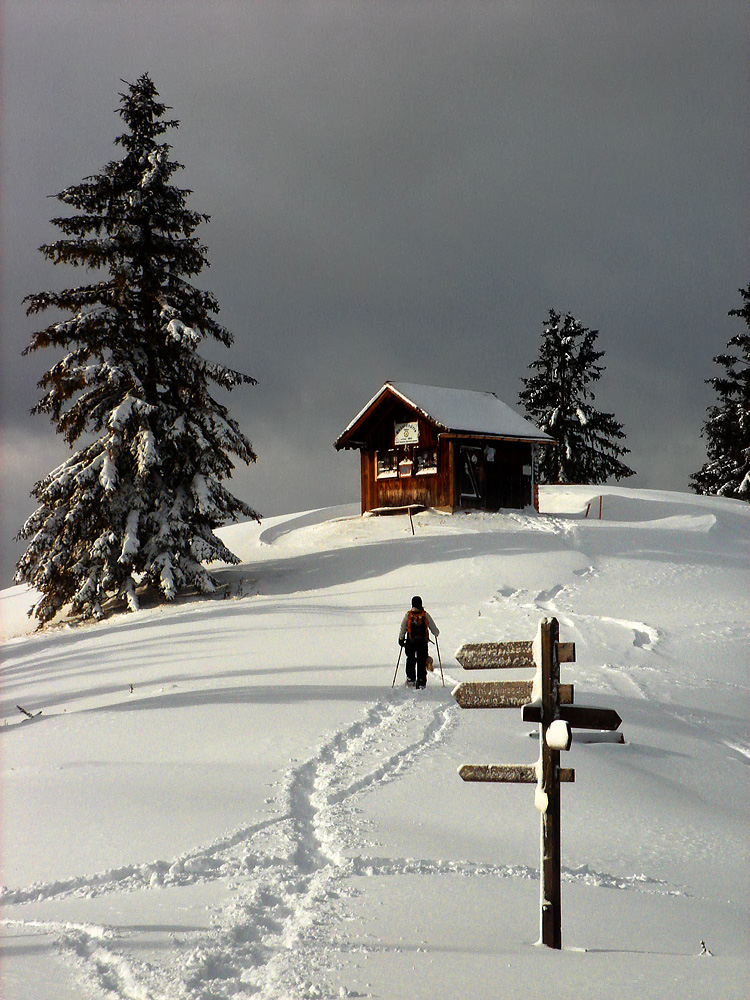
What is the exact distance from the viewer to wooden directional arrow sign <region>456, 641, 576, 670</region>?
5.46 metres

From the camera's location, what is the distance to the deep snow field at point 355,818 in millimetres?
4676

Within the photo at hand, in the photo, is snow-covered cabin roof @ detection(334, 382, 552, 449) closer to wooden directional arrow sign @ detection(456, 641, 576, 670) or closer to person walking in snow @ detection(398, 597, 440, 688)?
person walking in snow @ detection(398, 597, 440, 688)

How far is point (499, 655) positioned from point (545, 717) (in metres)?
0.56

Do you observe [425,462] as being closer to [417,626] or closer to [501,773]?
→ [417,626]

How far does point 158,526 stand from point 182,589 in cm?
239

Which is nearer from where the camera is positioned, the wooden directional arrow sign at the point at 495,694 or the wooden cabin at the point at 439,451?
the wooden directional arrow sign at the point at 495,694

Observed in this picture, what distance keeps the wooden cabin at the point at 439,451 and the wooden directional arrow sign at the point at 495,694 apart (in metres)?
24.5

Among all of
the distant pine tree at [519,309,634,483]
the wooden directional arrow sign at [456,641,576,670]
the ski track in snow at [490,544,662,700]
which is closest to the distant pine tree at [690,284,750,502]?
the distant pine tree at [519,309,634,483]

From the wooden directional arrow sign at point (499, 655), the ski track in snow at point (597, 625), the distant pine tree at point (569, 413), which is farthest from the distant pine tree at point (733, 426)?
the wooden directional arrow sign at point (499, 655)

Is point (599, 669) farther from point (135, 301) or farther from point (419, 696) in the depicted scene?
point (135, 301)

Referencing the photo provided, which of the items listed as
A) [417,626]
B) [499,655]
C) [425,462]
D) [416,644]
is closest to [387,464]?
[425,462]

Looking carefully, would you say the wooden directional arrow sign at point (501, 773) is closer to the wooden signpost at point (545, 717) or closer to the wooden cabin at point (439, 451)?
the wooden signpost at point (545, 717)

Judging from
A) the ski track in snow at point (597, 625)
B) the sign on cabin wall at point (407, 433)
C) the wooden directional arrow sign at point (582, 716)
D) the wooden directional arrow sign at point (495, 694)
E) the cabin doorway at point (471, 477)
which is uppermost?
the sign on cabin wall at point (407, 433)

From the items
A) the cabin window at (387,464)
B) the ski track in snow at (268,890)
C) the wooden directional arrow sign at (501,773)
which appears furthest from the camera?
the cabin window at (387,464)
